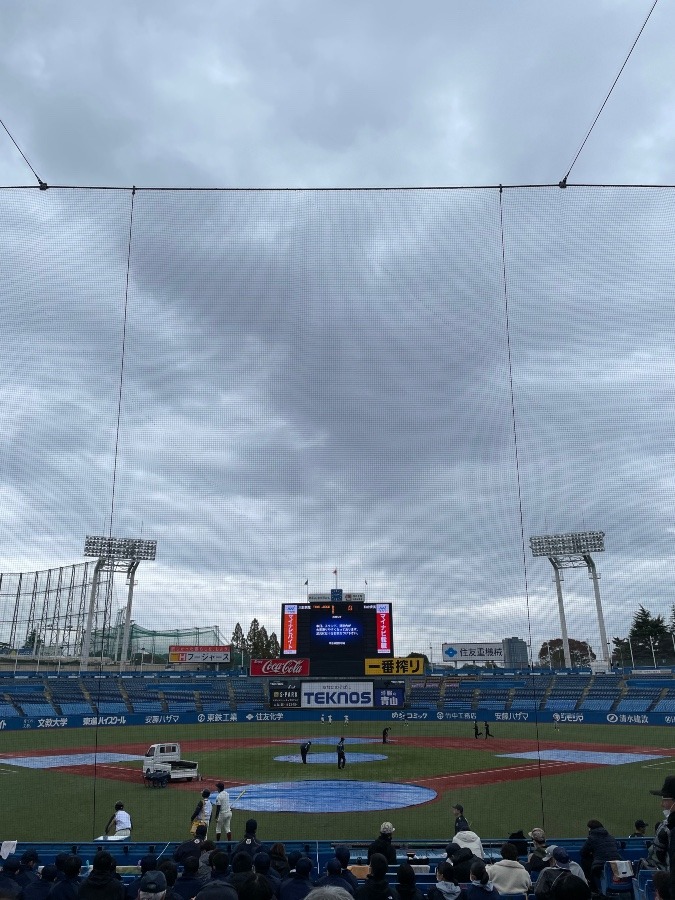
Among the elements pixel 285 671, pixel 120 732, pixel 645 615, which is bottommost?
pixel 120 732

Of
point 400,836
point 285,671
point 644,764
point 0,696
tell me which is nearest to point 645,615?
point 285,671

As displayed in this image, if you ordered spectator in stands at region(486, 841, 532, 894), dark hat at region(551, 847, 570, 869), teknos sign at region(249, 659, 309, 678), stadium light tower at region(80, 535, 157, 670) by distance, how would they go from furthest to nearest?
stadium light tower at region(80, 535, 157, 670) < teknos sign at region(249, 659, 309, 678) < spectator in stands at region(486, 841, 532, 894) < dark hat at region(551, 847, 570, 869)

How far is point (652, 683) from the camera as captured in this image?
42.9 metres

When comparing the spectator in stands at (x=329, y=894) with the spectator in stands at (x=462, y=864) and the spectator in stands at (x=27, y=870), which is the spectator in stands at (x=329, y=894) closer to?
the spectator in stands at (x=462, y=864)

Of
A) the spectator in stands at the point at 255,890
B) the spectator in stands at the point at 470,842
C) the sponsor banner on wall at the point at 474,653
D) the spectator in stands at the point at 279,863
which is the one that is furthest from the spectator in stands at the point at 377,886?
the sponsor banner on wall at the point at 474,653

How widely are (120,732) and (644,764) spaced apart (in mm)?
25983

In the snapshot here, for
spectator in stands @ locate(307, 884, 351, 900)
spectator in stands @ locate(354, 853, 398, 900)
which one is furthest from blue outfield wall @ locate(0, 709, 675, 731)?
spectator in stands @ locate(307, 884, 351, 900)

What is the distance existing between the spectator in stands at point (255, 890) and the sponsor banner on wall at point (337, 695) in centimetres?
3912

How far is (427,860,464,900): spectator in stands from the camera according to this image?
5.11 meters

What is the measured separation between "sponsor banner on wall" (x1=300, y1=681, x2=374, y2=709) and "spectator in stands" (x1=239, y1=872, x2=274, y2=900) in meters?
39.1

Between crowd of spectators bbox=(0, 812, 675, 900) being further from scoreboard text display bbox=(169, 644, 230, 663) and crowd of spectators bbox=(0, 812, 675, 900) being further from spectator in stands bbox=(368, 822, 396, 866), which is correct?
scoreboard text display bbox=(169, 644, 230, 663)

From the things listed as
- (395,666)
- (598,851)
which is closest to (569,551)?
(395,666)

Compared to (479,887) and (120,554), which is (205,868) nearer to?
(479,887)

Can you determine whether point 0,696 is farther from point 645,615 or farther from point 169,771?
point 645,615
